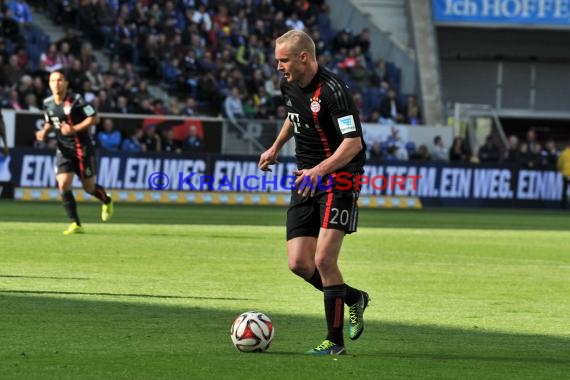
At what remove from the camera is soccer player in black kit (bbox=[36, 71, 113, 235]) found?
20.7 meters

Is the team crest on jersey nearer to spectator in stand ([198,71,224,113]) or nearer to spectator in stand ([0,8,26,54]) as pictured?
spectator in stand ([0,8,26,54])

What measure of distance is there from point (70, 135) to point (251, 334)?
41.1 ft

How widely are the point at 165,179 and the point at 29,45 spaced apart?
5.37 m

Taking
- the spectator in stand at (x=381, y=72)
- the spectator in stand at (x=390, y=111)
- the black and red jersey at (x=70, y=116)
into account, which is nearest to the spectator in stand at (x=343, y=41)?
the spectator in stand at (x=381, y=72)

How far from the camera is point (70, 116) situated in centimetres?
2092

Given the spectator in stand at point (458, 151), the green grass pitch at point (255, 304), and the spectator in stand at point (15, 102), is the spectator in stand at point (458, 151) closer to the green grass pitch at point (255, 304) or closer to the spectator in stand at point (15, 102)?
the spectator in stand at point (15, 102)

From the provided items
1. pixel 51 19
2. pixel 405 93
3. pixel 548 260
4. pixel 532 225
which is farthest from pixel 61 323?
pixel 405 93

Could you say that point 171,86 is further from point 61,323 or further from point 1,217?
point 61,323

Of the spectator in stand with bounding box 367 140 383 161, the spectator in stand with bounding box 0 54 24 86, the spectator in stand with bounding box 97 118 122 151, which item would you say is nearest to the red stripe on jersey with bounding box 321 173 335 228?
the spectator in stand with bounding box 97 118 122 151

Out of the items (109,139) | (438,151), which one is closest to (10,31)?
(109,139)

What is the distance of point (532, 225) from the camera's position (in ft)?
96.7

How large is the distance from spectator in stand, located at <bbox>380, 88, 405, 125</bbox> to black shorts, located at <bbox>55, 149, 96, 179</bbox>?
19151 mm

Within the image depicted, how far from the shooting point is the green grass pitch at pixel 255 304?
8555 mm

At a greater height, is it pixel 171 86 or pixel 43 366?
pixel 171 86
